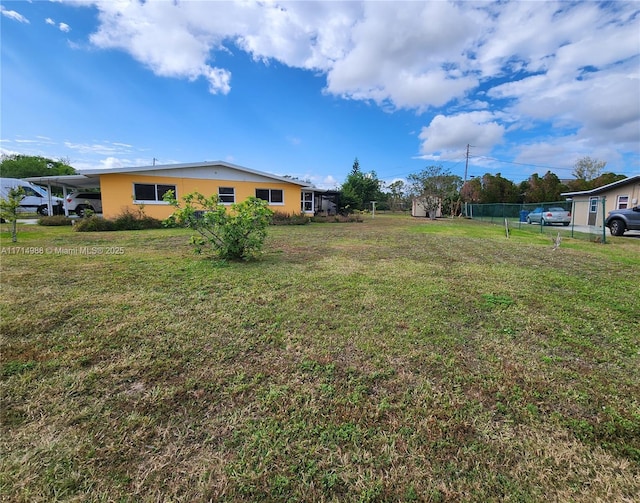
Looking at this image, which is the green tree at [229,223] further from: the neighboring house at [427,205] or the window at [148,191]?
the neighboring house at [427,205]

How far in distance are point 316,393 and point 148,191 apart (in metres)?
15.6

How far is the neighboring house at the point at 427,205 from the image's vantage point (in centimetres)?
2691

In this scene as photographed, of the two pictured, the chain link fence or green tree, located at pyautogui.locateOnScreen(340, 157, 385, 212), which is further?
green tree, located at pyautogui.locateOnScreen(340, 157, 385, 212)

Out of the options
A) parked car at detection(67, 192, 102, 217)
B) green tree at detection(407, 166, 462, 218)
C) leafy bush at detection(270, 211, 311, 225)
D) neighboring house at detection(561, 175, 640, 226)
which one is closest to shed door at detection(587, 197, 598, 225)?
neighboring house at detection(561, 175, 640, 226)

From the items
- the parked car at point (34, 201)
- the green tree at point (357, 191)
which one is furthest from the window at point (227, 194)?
the parked car at point (34, 201)

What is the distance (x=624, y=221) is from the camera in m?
11.9

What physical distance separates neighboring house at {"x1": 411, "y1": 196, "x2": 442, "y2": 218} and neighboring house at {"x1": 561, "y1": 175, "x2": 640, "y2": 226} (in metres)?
10.1

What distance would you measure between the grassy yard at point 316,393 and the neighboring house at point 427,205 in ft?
79.6

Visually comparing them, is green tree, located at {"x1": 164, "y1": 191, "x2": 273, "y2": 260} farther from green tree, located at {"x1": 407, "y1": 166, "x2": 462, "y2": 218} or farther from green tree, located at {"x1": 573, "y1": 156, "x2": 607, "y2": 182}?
green tree, located at {"x1": 573, "y1": 156, "x2": 607, "y2": 182}

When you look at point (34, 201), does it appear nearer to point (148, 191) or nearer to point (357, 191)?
point (148, 191)

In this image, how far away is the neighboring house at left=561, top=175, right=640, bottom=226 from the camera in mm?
15844

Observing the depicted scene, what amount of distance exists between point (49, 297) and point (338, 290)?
3765 millimetres

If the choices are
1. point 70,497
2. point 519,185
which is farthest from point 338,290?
point 519,185

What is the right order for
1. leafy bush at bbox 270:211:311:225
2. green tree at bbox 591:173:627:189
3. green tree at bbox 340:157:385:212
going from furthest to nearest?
green tree at bbox 591:173:627:189 < green tree at bbox 340:157:385:212 < leafy bush at bbox 270:211:311:225
